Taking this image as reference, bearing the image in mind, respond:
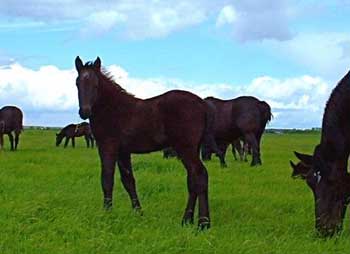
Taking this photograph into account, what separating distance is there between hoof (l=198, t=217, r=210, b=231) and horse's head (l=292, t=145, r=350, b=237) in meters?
1.50

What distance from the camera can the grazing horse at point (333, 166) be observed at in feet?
28.4

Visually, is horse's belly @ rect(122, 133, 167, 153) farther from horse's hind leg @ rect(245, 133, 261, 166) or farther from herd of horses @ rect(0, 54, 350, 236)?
horse's hind leg @ rect(245, 133, 261, 166)

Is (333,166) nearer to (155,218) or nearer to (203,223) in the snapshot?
(203,223)

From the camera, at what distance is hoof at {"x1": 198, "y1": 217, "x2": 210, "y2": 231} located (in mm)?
9051

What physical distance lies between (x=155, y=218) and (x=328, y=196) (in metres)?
2.39

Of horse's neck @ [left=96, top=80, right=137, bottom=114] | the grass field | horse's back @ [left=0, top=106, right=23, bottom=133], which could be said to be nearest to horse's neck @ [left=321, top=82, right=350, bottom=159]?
the grass field

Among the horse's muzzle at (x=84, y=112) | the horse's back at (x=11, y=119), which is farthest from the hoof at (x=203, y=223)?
the horse's back at (x=11, y=119)

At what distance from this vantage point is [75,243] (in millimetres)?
7309

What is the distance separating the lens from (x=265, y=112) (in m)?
20.5

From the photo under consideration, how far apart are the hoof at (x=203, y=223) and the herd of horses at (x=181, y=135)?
0.05ft

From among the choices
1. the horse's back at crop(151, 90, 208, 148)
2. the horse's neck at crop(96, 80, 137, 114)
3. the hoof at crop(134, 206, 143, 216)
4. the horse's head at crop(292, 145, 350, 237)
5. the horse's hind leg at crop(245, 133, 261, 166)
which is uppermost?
the horse's neck at crop(96, 80, 137, 114)

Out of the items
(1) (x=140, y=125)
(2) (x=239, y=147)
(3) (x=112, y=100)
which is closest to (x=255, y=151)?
(2) (x=239, y=147)

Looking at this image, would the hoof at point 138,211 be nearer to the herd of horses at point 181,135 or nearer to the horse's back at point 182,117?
the herd of horses at point 181,135

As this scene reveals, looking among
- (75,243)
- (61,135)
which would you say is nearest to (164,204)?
(75,243)
